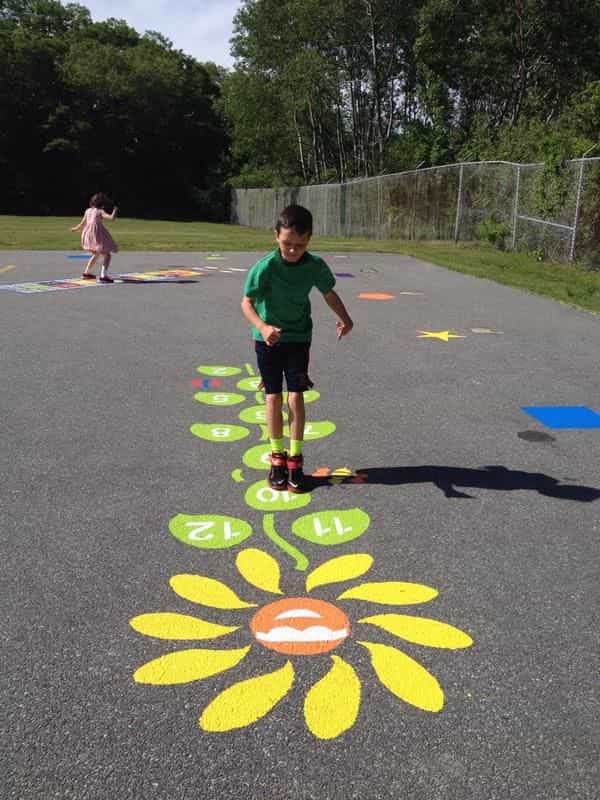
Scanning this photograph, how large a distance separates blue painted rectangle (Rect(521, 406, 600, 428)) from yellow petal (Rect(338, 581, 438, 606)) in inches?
93.6

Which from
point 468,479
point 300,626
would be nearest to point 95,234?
point 468,479

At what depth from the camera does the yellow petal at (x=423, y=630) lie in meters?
2.37

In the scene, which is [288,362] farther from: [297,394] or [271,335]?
[271,335]

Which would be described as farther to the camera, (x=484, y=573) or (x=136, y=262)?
(x=136, y=262)

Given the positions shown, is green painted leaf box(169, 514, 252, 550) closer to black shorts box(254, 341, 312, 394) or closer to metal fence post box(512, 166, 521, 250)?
black shorts box(254, 341, 312, 394)

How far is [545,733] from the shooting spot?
1.96 meters

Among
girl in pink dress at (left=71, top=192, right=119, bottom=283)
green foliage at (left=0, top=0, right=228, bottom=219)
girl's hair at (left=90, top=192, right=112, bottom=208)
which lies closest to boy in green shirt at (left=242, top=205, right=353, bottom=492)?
girl in pink dress at (left=71, top=192, right=119, bottom=283)

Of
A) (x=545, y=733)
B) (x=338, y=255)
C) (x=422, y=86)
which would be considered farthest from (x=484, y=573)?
(x=422, y=86)

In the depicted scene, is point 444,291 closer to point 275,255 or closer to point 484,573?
point 275,255

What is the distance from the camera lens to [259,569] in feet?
9.24

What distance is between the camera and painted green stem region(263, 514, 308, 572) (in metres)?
2.86

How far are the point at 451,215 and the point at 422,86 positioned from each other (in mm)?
19787

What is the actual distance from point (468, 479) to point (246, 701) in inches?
80.9

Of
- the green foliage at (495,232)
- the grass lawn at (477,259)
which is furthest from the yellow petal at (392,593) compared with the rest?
the green foliage at (495,232)
